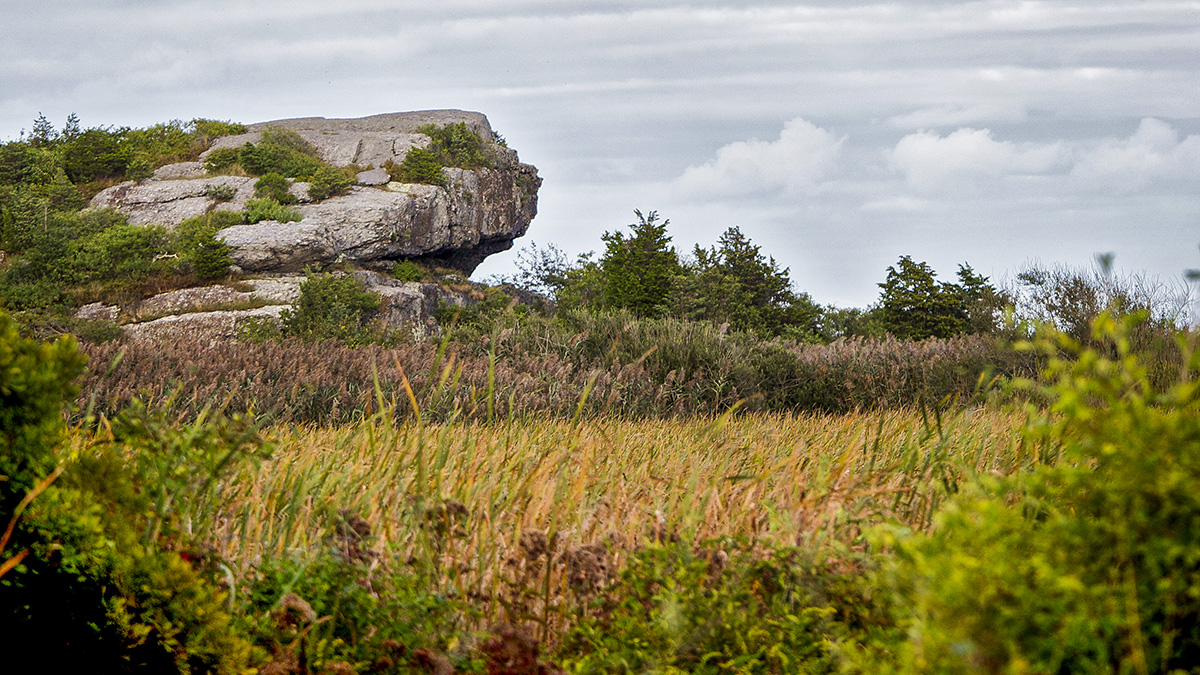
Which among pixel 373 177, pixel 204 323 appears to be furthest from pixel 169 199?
pixel 204 323

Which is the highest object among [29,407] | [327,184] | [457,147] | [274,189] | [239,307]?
[457,147]

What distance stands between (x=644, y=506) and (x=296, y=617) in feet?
4.24

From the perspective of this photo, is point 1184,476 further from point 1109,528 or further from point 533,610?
point 533,610

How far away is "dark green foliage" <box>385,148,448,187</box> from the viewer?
82.6 feet

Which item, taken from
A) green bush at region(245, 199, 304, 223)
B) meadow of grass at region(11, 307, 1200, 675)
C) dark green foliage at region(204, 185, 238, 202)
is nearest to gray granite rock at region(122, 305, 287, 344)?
green bush at region(245, 199, 304, 223)

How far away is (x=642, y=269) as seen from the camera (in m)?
20.5

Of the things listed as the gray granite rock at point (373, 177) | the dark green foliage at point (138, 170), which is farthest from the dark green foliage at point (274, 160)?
the dark green foliage at point (138, 170)

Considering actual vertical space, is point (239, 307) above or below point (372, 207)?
below

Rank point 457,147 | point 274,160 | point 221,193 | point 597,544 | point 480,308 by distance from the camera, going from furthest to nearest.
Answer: point 457,147, point 274,160, point 221,193, point 480,308, point 597,544

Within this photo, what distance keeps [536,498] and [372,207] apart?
2064cm

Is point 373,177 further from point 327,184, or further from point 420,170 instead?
point 327,184

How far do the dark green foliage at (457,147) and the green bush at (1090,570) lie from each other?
2659cm

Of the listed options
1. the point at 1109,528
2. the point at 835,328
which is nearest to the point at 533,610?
the point at 1109,528

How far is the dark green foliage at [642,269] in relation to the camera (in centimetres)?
1994
